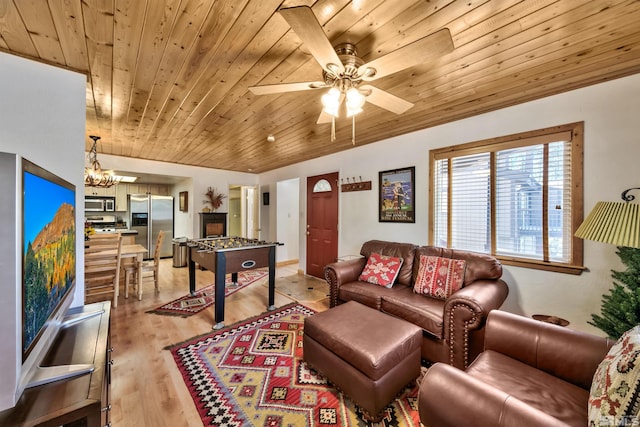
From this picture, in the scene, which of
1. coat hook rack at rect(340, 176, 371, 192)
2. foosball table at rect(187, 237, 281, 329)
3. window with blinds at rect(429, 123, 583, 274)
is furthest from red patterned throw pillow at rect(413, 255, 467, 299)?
foosball table at rect(187, 237, 281, 329)

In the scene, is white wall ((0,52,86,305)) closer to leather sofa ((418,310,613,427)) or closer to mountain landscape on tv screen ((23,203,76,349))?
mountain landscape on tv screen ((23,203,76,349))

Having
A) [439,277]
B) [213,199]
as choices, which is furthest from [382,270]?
[213,199]

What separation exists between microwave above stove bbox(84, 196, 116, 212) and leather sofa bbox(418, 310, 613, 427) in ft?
25.3

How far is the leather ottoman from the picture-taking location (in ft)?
Result: 4.84

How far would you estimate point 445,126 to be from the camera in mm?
2881

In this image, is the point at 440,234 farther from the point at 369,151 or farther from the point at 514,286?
the point at 369,151

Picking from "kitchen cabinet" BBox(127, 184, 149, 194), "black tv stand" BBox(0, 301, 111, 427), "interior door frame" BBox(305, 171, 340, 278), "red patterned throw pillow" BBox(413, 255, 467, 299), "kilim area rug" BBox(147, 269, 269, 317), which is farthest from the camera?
"kitchen cabinet" BBox(127, 184, 149, 194)

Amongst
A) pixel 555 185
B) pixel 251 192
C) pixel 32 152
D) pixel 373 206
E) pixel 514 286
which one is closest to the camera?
pixel 32 152

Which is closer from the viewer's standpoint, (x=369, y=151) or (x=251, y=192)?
(x=369, y=151)

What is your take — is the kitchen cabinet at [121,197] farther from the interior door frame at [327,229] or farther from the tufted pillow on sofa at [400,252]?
the tufted pillow on sofa at [400,252]

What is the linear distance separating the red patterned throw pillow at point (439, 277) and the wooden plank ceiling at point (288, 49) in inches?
61.7

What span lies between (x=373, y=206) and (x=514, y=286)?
73.4 inches

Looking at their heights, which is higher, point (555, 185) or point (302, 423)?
point (555, 185)

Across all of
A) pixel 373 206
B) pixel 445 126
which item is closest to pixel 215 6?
pixel 445 126
